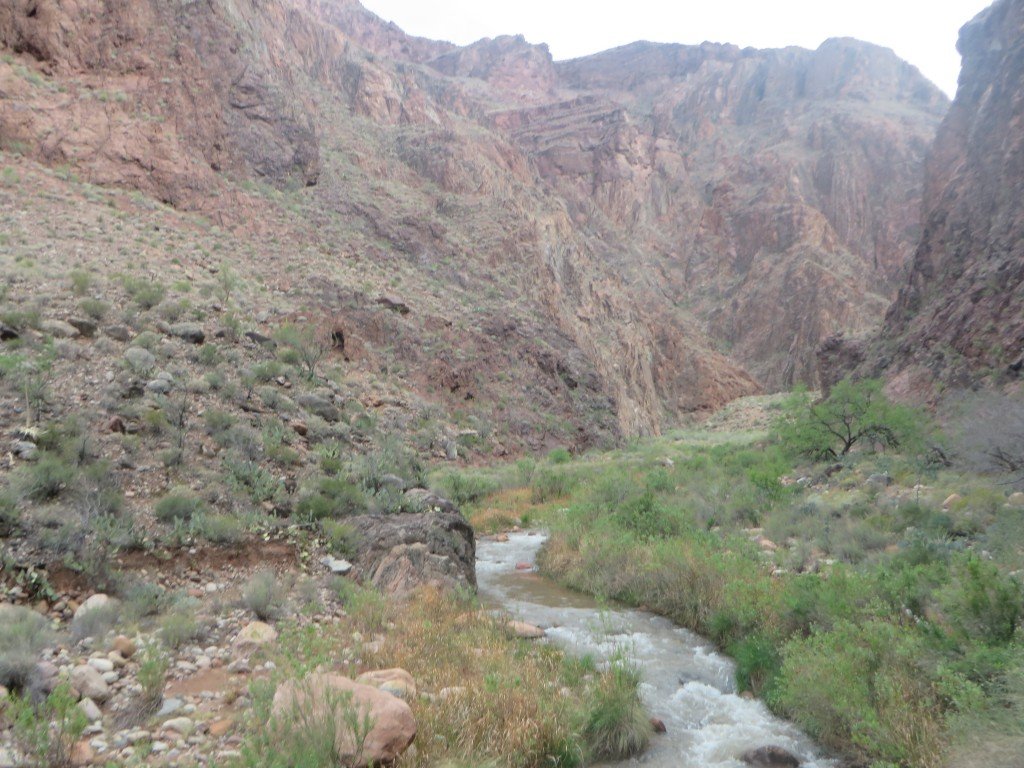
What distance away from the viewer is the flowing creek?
6160 millimetres

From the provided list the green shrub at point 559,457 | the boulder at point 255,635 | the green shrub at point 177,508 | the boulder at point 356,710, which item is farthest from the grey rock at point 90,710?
the green shrub at point 559,457

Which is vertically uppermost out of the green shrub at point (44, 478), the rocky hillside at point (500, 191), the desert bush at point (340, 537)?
the rocky hillside at point (500, 191)

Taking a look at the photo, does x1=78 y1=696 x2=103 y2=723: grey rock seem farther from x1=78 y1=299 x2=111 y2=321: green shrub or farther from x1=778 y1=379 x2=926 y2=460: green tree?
x1=778 y1=379 x2=926 y2=460: green tree

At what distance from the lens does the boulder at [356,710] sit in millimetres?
4469

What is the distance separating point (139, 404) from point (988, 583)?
11.4m

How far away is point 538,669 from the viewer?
674 cm

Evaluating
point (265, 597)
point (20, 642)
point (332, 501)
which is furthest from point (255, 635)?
point (332, 501)

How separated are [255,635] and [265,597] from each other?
2.87 feet

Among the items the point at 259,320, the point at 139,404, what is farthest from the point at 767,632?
the point at 259,320

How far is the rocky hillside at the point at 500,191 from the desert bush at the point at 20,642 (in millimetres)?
10086

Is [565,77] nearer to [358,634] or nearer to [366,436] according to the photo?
[366,436]

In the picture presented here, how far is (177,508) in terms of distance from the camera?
891 centimetres

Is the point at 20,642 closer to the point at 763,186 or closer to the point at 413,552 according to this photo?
the point at 413,552

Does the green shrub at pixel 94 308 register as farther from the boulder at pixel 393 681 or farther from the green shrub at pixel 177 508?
the boulder at pixel 393 681
